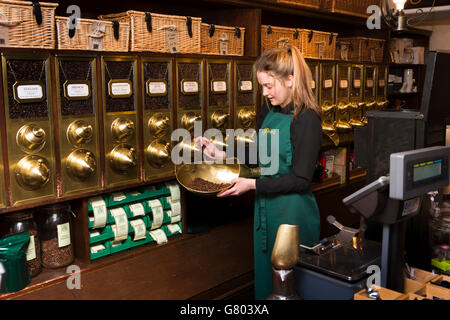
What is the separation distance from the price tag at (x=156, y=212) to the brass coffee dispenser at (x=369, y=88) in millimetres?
2164

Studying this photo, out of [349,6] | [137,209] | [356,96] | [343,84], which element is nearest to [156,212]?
[137,209]

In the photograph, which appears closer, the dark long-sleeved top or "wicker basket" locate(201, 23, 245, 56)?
the dark long-sleeved top

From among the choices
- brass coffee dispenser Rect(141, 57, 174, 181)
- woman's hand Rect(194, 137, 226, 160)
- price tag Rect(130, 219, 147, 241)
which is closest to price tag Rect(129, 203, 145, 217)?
price tag Rect(130, 219, 147, 241)

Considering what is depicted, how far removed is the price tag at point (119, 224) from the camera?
232 centimetres

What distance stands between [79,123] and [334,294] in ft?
4.33

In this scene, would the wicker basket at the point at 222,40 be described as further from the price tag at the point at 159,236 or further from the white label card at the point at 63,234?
the white label card at the point at 63,234

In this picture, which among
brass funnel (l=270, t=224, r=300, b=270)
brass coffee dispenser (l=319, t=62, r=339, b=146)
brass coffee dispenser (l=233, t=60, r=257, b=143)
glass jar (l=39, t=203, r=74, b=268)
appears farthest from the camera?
brass coffee dispenser (l=319, t=62, r=339, b=146)

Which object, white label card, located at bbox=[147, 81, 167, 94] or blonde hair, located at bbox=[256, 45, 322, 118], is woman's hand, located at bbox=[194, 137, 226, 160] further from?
blonde hair, located at bbox=[256, 45, 322, 118]

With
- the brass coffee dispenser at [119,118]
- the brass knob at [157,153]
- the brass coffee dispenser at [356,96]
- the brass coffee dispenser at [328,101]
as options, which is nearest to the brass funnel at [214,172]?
the brass knob at [157,153]

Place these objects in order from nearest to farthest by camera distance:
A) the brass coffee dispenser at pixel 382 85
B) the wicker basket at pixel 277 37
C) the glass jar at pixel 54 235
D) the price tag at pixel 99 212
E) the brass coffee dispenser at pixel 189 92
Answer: the glass jar at pixel 54 235, the price tag at pixel 99 212, the brass coffee dispenser at pixel 189 92, the wicker basket at pixel 277 37, the brass coffee dispenser at pixel 382 85

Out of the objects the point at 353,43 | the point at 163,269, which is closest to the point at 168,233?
the point at 163,269

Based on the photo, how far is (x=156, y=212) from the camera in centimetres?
250

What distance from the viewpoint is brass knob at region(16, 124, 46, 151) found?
1.88 meters

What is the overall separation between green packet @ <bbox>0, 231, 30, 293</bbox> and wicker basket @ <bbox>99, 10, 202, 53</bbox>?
3.41ft
